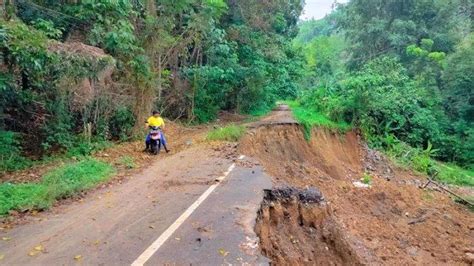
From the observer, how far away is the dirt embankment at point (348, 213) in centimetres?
792

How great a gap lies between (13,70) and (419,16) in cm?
3253

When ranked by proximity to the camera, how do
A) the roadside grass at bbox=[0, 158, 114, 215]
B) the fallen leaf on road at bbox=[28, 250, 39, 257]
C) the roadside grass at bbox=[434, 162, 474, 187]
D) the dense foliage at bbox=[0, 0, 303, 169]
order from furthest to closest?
the roadside grass at bbox=[434, 162, 474, 187] → the dense foliage at bbox=[0, 0, 303, 169] → the roadside grass at bbox=[0, 158, 114, 215] → the fallen leaf on road at bbox=[28, 250, 39, 257]

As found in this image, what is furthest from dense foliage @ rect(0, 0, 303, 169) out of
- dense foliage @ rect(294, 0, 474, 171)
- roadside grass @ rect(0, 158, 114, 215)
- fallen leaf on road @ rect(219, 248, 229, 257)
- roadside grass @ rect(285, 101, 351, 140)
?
fallen leaf on road @ rect(219, 248, 229, 257)

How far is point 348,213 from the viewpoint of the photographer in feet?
37.9

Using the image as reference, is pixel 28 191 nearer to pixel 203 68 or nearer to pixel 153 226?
pixel 153 226

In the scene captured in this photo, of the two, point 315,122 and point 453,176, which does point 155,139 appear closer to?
point 315,122

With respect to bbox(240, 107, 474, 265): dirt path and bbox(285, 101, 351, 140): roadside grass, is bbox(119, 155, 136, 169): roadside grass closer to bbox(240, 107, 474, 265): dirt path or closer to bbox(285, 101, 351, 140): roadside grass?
bbox(240, 107, 474, 265): dirt path

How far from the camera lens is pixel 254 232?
6.31m

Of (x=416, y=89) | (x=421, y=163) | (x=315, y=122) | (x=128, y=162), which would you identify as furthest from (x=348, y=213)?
(x=416, y=89)

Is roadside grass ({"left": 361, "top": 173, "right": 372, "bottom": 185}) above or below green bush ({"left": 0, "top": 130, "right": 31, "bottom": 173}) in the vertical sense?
below

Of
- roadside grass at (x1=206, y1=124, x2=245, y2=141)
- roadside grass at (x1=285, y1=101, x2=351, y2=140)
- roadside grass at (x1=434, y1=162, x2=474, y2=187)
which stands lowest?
roadside grass at (x1=434, y1=162, x2=474, y2=187)

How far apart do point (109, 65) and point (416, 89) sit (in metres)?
20.1

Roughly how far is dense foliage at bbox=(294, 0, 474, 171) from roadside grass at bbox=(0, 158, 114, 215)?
1562cm

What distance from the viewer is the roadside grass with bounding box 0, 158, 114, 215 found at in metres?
7.17
